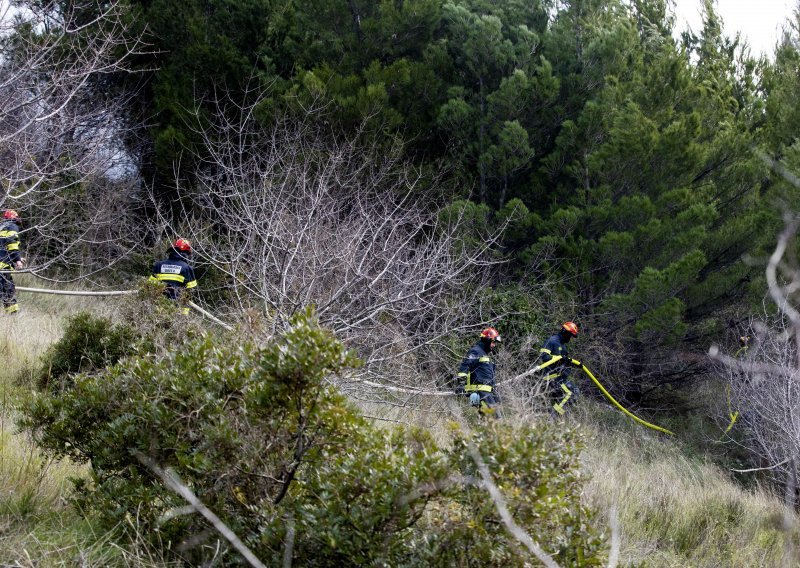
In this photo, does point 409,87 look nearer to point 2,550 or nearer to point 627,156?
point 627,156

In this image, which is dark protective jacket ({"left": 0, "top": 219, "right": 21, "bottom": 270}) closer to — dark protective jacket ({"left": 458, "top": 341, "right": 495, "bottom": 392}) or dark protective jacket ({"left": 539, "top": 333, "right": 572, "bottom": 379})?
dark protective jacket ({"left": 458, "top": 341, "right": 495, "bottom": 392})

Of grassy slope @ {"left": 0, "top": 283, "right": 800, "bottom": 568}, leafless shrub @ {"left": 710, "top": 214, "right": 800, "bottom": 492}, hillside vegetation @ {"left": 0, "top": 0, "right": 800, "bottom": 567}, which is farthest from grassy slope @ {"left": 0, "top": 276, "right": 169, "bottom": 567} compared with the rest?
leafless shrub @ {"left": 710, "top": 214, "right": 800, "bottom": 492}

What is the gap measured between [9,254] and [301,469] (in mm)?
7744

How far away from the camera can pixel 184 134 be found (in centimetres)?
1653

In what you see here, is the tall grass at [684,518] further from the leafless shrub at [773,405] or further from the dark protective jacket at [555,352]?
the dark protective jacket at [555,352]

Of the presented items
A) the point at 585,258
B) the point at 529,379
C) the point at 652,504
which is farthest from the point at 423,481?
the point at 585,258

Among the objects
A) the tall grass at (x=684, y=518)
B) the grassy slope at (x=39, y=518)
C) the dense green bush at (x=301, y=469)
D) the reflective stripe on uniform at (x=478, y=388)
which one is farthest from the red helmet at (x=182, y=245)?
the dense green bush at (x=301, y=469)

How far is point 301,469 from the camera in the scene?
431 cm

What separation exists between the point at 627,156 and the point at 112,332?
10.3 metres

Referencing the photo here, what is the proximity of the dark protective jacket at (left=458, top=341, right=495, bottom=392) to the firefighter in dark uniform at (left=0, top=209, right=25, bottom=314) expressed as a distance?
17.0 ft

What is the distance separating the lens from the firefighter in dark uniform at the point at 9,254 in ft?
32.7

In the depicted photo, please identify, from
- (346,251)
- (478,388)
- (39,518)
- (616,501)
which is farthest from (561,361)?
(39,518)

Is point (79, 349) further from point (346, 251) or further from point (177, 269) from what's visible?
point (346, 251)

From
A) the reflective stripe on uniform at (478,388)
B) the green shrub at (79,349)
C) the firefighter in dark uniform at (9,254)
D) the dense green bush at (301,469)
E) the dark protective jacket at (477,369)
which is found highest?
the dense green bush at (301,469)
